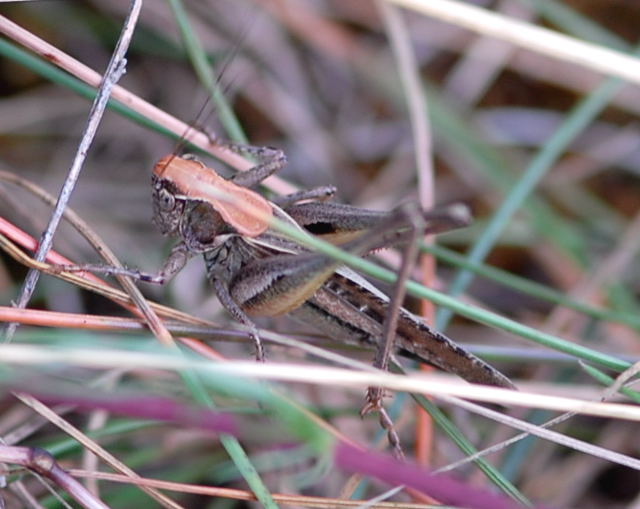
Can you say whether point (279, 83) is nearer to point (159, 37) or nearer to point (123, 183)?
point (159, 37)

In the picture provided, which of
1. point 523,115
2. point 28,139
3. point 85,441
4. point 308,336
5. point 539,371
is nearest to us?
point 85,441

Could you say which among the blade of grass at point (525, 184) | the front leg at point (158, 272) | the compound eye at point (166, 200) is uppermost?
the blade of grass at point (525, 184)

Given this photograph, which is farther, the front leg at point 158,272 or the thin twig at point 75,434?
the front leg at point 158,272

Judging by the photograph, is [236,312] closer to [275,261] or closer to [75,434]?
[275,261]

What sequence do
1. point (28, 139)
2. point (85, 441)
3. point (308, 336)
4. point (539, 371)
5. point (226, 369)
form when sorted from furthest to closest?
1. point (28, 139)
2. point (539, 371)
3. point (308, 336)
4. point (85, 441)
5. point (226, 369)

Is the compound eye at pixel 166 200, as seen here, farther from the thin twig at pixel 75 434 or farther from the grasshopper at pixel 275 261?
the thin twig at pixel 75 434

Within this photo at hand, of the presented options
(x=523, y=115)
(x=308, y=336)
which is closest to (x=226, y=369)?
(x=308, y=336)

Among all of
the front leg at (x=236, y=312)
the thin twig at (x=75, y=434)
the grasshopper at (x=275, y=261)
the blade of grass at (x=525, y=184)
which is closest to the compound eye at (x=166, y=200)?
the grasshopper at (x=275, y=261)

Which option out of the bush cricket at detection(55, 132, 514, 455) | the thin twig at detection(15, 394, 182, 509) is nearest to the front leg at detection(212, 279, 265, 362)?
the bush cricket at detection(55, 132, 514, 455)
